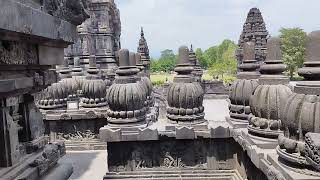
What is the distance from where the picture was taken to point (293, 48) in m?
38.6

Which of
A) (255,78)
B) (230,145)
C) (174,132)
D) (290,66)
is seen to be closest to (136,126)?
(174,132)

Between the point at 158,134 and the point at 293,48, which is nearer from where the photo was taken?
the point at 158,134

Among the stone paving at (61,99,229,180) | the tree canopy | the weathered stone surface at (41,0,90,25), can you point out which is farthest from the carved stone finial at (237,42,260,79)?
the tree canopy

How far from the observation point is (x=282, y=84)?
4797mm

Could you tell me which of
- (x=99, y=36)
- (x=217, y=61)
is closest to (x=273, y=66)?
(x=99, y=36)

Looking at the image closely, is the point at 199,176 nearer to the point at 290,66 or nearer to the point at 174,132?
the point at 174,132

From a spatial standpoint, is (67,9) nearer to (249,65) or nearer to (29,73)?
(29,73)

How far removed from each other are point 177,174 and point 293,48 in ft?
119

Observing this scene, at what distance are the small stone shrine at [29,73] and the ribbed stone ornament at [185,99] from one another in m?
2.38

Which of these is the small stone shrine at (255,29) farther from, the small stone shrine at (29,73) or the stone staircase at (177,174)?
the small stone shrine at (29,73)

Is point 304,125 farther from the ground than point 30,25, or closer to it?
closer to it

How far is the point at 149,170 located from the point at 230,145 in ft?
5.30

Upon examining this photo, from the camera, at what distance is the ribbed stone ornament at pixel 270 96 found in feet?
15.3

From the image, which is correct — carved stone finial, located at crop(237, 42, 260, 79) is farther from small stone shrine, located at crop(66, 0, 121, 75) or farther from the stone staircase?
small stone shrine, located at crop(66, 0, 121, 75)
